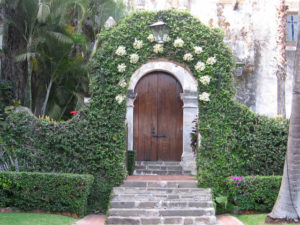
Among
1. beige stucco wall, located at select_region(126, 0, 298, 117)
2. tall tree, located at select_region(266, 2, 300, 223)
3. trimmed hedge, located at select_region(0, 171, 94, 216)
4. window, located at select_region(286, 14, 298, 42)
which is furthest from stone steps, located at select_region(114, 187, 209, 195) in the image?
window, located at select_region(286, 14, 298, 42)

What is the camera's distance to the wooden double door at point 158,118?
1086 cm

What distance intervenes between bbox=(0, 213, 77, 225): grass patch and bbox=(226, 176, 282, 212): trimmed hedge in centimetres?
357

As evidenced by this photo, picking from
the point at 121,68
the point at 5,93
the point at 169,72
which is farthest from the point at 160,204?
the point at 5,93

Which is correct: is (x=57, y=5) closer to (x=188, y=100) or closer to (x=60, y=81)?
(x=60, y=81)

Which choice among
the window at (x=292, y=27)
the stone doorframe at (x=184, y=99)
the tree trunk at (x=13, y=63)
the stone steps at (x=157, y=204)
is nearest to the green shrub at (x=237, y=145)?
the stone steps at (x=157, y=204)

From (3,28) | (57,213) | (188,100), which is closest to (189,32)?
(188,100)

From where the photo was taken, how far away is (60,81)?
12531 mm

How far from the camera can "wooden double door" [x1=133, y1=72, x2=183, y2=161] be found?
35.6 ft

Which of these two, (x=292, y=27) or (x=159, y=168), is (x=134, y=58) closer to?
(x=159, y=168)

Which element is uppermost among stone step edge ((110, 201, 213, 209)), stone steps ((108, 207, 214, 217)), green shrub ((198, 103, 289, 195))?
green shrub ((198, 103, 289, 195))

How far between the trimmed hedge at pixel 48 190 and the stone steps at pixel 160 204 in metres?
0.76

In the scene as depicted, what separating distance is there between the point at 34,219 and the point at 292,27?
Answer: 38.8ft

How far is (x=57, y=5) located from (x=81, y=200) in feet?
21.8

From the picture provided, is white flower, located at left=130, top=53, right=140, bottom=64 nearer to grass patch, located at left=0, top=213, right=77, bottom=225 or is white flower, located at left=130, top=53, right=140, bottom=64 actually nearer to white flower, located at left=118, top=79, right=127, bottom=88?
white flower, located at left=118, top=79, right=127, bottom=88
